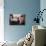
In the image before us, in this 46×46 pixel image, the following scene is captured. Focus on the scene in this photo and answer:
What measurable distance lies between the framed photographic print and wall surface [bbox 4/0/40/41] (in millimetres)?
119

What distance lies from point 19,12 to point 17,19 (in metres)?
0.29

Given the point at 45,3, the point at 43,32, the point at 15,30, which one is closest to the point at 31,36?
the point at 43,32

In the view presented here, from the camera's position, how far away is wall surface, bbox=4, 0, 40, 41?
5.38 m

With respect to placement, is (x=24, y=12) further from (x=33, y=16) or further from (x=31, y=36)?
(x=31, y=36)

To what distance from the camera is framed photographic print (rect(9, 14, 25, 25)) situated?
17.8 ft

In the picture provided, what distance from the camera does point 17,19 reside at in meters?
5.43

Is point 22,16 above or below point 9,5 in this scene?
below

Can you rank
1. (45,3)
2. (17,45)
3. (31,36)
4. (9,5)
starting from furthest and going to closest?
(9,5)
(45,3)
(17,45)
(31,36)

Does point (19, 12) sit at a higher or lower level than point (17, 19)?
higher

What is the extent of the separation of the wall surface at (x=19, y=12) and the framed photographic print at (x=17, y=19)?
12 cm

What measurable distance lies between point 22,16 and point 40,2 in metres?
0.89

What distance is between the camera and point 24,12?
543cm

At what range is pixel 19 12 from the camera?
17.7 feet

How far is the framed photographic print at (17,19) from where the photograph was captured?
17.8ft
